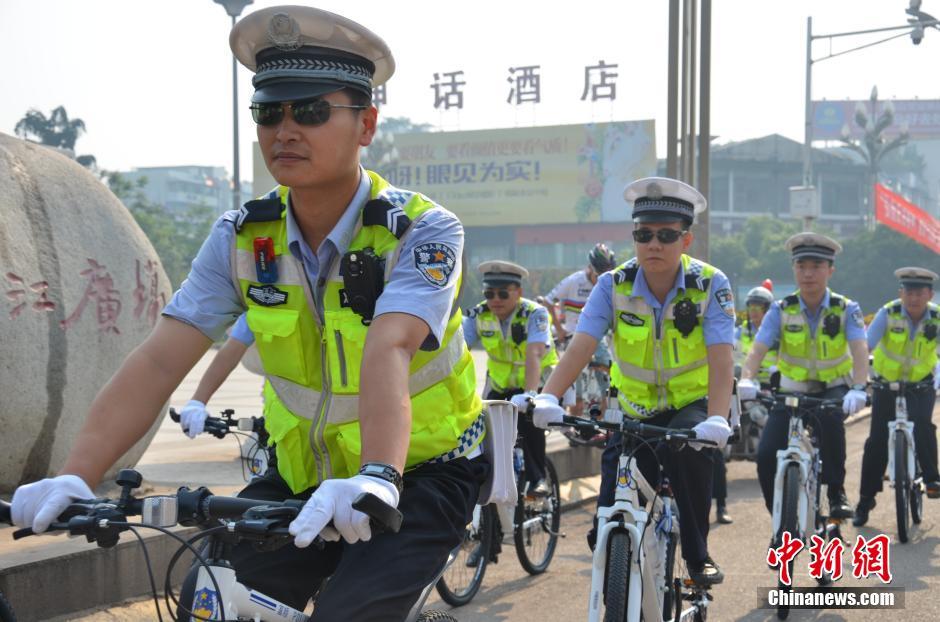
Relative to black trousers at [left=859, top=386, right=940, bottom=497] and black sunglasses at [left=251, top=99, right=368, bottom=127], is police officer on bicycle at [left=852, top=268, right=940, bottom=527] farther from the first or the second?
black sunglasses at [left=251, top=99, right=368, bottom=127]

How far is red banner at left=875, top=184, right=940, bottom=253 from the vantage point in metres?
26.6

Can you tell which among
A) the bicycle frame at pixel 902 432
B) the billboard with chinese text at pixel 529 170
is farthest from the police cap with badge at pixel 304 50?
the billboard with chinese text at pixel 529 170

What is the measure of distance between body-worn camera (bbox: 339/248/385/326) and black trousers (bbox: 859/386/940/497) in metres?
8.01

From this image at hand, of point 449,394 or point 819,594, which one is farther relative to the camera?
point 819,594

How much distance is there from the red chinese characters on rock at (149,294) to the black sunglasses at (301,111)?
5.93 metres

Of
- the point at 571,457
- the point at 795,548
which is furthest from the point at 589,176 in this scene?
the point at 795,548

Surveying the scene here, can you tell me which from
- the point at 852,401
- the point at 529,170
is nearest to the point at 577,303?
the point at 852,401

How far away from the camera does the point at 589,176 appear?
76.9m

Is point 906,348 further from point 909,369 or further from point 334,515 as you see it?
point 334,515

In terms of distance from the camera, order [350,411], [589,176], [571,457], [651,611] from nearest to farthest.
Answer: [350,411] → [651,611] → [571,457] → [589,176]

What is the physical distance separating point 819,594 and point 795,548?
510 millimetres

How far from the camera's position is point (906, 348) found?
10.5 meters

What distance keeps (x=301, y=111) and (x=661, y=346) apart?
334cm

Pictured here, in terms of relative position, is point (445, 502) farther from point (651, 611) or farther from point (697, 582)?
point (697, 582)
